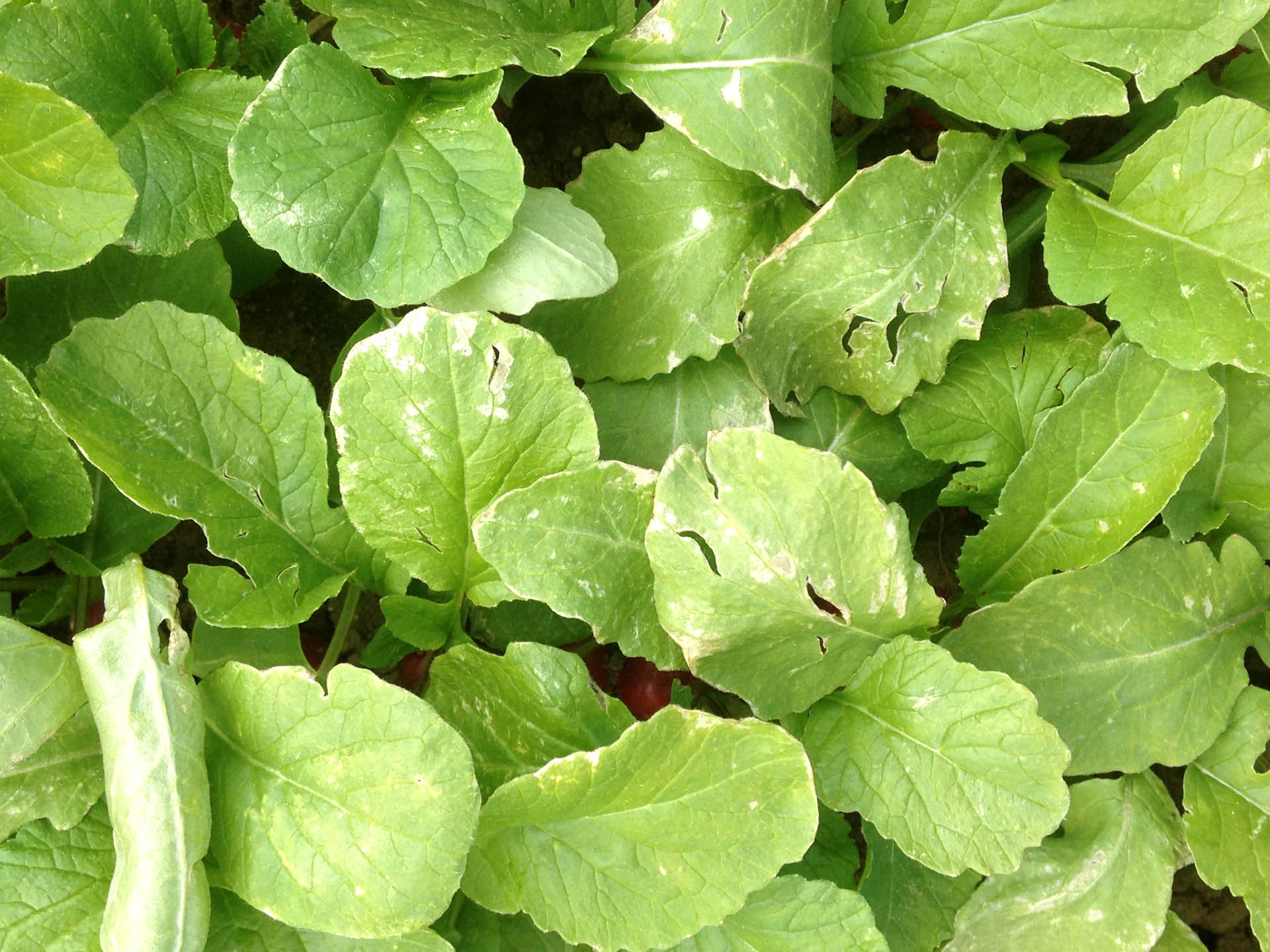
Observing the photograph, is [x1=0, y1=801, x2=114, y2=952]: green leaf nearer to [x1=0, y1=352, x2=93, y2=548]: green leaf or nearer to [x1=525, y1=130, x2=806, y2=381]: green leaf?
[x1=0, y1=352, x2=93, y2=548]: green leaf

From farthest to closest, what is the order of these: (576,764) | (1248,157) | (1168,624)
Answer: (1168,624)
(1248,157)
(576,764)

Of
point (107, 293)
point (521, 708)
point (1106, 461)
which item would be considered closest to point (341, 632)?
point (521, 708)

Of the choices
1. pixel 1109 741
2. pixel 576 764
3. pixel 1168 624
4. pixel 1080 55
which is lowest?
pixel 1109 741

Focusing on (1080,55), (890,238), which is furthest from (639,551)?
(1080,55)

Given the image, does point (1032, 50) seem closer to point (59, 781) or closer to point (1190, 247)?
point (1190, 247)

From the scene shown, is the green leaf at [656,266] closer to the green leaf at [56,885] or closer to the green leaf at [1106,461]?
the green leaf at [1106,461]

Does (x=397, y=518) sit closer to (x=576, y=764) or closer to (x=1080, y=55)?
(x=576, y=764)

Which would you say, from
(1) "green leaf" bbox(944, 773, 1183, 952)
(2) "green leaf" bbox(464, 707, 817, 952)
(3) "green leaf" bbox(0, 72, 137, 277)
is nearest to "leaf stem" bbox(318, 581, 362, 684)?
(2) "green leaf" bbox(464, 707, 817, 952)
